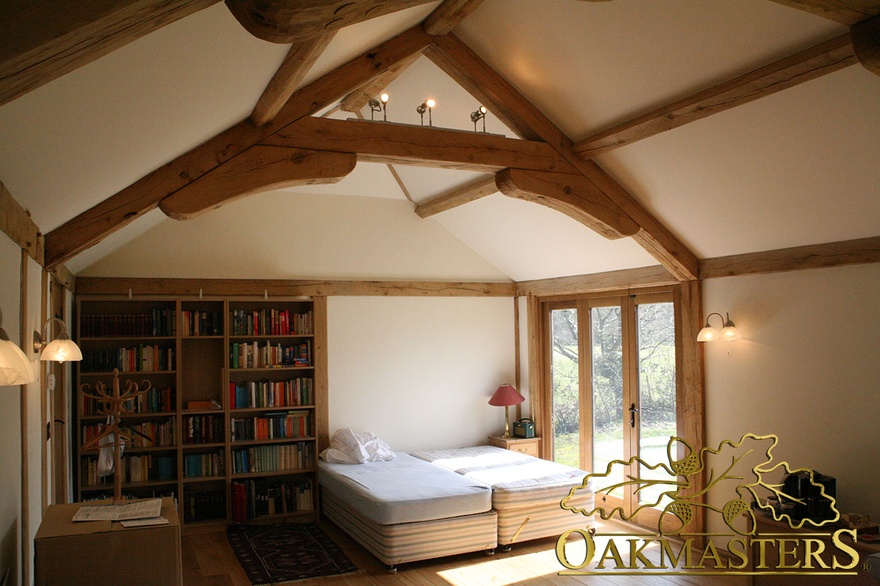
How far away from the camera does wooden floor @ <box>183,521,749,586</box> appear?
17.6 ft

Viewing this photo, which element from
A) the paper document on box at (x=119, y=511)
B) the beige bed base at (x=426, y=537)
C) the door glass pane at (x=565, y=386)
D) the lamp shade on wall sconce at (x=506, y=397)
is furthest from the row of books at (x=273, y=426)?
the paper document on box at (x=119, y=511)

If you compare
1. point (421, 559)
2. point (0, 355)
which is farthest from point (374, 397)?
point (0, 355)

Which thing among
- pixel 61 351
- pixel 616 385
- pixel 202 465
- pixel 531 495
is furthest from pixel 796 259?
pixel 202 465

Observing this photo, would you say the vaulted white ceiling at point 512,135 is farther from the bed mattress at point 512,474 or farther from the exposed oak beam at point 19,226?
the bed mattress at point 512,474

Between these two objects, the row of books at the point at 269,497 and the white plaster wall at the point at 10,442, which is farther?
the row of books at the point at 269,497

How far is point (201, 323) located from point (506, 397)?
3.21 metres

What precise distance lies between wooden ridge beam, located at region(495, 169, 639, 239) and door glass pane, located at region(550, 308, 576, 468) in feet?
7.18

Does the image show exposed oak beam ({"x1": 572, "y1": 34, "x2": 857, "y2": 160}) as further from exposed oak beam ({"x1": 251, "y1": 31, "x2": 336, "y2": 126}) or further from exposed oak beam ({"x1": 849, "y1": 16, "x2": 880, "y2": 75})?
exposed oak beam ({"x1": 251, "y1": 31, "x2": 336, "y2": 126})

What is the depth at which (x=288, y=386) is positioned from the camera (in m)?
7.26

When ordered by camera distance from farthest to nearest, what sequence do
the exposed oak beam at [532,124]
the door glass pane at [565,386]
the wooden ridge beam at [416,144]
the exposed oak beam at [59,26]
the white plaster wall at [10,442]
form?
the door glass pane at [565,386] → the exposed oak beam at [532,124] → the wooden ridge beam at [416,144] → the white plaster wall at [10,442] → the exposed oak beam at [59,26]

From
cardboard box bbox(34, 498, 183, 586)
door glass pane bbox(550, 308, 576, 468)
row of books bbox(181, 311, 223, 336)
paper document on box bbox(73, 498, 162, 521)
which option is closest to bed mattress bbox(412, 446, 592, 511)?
door glass pane bbox(550, 308, 576, 468)

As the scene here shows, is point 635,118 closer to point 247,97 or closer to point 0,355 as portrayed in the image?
point 247,97

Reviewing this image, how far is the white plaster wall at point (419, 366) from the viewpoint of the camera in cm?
761

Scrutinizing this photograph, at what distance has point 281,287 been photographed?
735 cm
